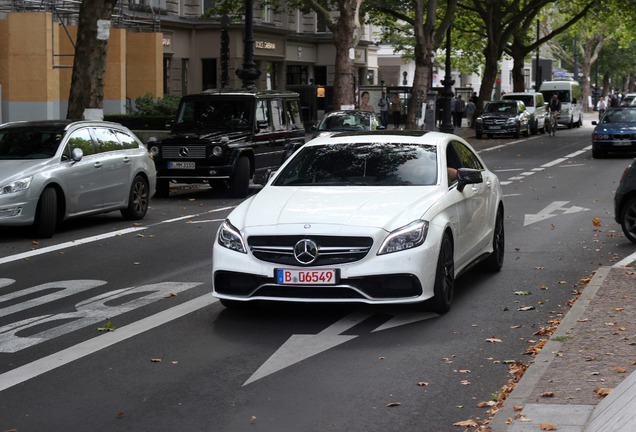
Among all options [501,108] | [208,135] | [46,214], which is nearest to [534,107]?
[501,108]

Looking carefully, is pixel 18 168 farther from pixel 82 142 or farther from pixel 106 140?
pixel 106 140

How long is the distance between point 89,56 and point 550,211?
9948 mm

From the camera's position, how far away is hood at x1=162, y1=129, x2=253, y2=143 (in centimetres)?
2061

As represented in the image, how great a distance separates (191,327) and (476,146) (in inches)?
1307

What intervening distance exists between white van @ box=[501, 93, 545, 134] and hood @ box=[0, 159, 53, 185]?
3895 cm

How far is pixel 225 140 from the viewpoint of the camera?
67.3ft

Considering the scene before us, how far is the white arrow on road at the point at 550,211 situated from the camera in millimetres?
16716

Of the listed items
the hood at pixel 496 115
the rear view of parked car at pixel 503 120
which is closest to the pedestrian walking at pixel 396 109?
the rear view of parked car at pixel 503 120

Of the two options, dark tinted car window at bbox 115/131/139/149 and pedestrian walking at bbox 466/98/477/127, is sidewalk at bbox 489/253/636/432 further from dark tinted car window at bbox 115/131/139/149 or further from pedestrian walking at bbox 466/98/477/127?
pedestrian walking at bbox 466/98/477/127

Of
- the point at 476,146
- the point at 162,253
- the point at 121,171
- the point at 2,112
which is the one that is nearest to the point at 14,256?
the point at 162,253

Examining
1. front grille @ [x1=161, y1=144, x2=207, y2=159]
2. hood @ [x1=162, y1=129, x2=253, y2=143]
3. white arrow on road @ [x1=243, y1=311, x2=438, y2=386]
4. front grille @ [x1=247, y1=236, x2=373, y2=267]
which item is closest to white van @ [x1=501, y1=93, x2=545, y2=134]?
hood @ [x1=162, y1=129, x2=253, y2=143]

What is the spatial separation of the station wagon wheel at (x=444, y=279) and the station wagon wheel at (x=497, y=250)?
214cm

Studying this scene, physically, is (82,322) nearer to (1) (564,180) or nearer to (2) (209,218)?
(2) (209,218)

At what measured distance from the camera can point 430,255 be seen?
865cm
